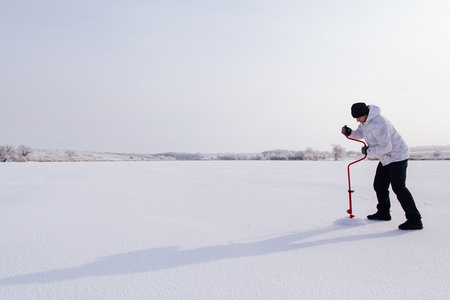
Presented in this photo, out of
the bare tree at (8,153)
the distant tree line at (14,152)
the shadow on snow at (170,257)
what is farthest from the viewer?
the distant tree line at (14,152)

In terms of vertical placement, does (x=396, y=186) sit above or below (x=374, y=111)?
below

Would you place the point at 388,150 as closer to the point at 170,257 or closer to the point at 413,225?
the point at 413,225

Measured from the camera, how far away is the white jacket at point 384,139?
2.75 m

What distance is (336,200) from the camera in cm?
432

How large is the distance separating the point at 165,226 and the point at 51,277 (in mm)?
1205

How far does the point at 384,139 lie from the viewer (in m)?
2.75

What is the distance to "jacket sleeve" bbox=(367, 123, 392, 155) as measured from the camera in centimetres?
273

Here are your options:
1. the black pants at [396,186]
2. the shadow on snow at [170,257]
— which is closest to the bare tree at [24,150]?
the shadow on snow at [170,257]

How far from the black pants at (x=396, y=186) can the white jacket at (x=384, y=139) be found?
0.08m

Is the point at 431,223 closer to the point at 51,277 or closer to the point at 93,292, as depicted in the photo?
the point at 93,292

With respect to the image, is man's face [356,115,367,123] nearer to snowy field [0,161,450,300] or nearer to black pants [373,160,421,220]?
black pants [373,160,421,220]

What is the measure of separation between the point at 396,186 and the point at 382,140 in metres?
0.50

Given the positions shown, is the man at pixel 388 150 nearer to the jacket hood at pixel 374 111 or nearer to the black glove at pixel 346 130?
the jacket hood at pixel 374 111

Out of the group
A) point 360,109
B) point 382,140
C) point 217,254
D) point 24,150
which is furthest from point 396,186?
point 24,150
